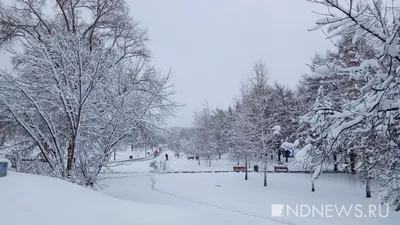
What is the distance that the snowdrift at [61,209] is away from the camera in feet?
12.2

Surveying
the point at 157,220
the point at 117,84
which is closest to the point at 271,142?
the point at 117,84

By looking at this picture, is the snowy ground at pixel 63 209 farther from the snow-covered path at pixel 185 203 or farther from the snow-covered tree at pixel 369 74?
the snow-covered tree at pixel 369 74

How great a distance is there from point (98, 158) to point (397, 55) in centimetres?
860

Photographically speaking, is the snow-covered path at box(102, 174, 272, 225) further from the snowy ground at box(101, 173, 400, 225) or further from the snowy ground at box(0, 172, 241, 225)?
the snowy ground at box(0, 172, 241, 225)

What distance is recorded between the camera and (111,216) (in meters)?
4.32

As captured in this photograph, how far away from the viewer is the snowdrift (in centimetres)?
372

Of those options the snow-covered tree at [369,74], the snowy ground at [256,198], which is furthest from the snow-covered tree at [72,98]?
the snow-covered tree at [369,74]

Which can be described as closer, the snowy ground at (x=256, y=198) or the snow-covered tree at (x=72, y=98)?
the snow-covered tree at (x=72, y=98)

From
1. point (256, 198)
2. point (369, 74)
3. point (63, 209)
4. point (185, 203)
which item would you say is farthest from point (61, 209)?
point (256, 198)

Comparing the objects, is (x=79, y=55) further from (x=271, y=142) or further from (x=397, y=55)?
(x=271, y=142)

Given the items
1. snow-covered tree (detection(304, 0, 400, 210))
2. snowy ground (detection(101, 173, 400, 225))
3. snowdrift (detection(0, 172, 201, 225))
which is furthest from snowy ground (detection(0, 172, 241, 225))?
snowy ground (detection(101, 173, 400, 225))

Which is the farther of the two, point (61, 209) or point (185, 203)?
point (185, 203)

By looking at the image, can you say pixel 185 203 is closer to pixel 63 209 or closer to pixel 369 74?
pixel 63 209

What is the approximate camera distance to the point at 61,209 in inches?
165
